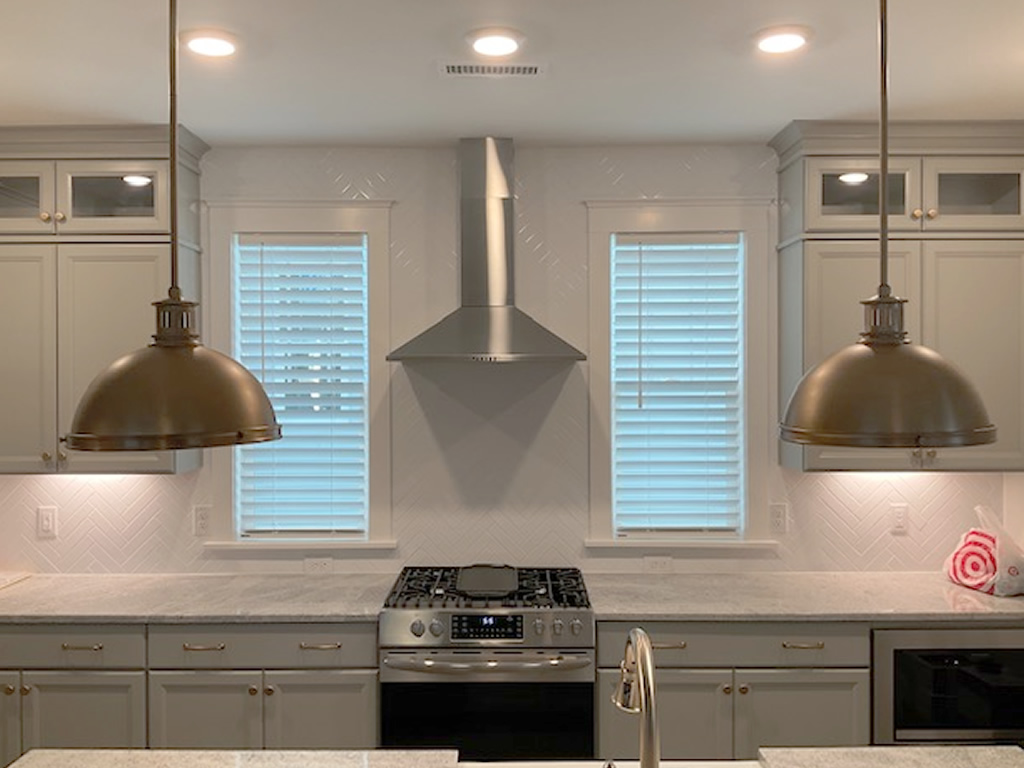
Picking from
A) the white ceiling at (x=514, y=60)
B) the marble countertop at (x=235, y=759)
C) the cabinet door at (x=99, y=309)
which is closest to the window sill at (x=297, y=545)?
the cabinet door at (x=99, y=309)

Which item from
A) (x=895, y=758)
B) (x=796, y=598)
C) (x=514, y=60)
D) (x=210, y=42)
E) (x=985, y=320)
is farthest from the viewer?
(x=985, y=320)

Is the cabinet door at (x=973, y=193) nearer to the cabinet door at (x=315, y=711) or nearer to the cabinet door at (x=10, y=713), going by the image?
the cabinet door at (x=315, y=711)

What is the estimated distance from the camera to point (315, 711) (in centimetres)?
311

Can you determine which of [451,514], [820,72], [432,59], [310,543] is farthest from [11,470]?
[820,72]

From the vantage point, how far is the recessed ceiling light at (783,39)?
2463 millimetres

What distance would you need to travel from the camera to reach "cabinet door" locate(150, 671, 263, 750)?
310 centimetres

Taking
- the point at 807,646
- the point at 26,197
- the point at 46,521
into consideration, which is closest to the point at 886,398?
the point at 807,646

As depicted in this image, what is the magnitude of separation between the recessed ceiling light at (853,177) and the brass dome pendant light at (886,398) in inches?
84.1

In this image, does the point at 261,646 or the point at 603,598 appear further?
the point at 603,598

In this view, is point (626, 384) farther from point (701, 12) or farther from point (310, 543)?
point (701, 12)

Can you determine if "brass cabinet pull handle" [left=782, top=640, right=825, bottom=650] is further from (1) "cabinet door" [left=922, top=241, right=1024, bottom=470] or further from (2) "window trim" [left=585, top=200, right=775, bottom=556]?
(1) "cabinet door" [left=922, top=241, right=1024, bottom=470]

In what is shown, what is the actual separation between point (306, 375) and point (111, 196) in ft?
3.28

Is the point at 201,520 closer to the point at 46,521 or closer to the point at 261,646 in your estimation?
the point at 46,521

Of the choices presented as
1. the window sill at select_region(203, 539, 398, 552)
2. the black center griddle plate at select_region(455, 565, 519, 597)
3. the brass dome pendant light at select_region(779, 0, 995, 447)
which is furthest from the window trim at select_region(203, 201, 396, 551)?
the brass dome pendant light at select_region(779, 0, 995, 447)
